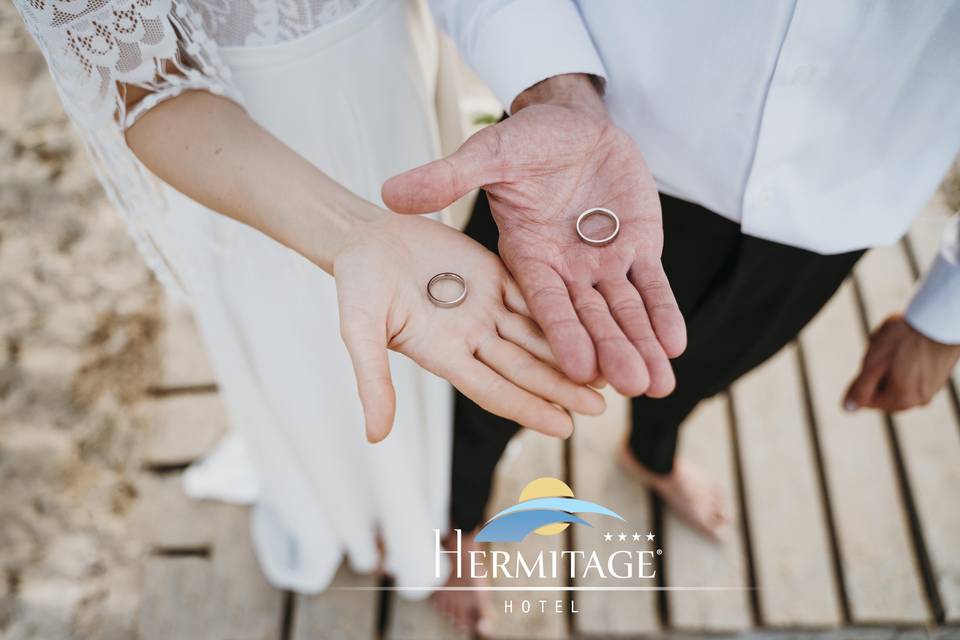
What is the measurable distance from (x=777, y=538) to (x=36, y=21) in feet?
5.64

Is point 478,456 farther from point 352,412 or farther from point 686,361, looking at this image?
point 686,361

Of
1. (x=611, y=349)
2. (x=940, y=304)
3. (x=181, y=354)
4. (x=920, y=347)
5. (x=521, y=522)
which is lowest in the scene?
(x=181, y=354)

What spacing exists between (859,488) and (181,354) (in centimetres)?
179

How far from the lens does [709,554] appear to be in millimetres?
1697

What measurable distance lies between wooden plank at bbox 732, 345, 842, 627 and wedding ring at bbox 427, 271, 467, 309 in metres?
1.17

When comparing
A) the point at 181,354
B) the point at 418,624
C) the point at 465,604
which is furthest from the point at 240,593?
the point at 181,354

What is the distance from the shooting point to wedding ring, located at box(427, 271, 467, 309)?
0.89 metres

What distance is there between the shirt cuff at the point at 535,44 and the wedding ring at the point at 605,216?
20 cm

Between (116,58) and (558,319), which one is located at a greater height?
(116,58)

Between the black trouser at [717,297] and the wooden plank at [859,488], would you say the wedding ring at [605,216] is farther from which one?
the wooden plank at [859,488]

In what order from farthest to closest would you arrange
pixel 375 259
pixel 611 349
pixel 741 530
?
pixel 741 530 < pixel 375 259 < pixel 611 349

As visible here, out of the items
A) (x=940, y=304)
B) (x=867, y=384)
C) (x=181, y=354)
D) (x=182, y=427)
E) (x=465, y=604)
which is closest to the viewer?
(x=940, y=304)

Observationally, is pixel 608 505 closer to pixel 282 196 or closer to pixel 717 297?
pixel 717 297

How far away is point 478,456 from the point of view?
4.83ft
